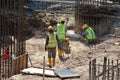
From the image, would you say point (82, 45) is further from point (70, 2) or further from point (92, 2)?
point (70, 2)

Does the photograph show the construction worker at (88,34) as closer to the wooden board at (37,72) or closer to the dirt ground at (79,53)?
the dirt ground at (79,53)

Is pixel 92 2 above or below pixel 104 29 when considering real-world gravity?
above

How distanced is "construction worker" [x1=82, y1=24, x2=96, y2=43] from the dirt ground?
0.35 m

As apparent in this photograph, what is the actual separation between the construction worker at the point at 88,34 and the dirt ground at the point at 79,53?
13.7 inches

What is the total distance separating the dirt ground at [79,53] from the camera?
15188 mm

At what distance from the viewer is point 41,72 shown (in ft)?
47.8

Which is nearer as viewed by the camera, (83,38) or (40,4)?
(83,38)

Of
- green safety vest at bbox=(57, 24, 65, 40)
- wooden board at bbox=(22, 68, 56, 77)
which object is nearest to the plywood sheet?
wooden board at bbox=(22, 68, 56, 77)

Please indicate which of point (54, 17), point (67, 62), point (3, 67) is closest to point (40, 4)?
point (54, 17)

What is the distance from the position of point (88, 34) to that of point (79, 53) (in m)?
1.40

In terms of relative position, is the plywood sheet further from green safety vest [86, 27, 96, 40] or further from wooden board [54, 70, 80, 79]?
green safety vest [86, 27, 96, 40]

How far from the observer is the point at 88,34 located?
18.8 meters

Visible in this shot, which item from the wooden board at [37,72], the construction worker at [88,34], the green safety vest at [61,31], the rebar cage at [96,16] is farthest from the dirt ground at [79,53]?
the green safety vest at [61,31]

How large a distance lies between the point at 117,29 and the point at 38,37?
4.25 metres
